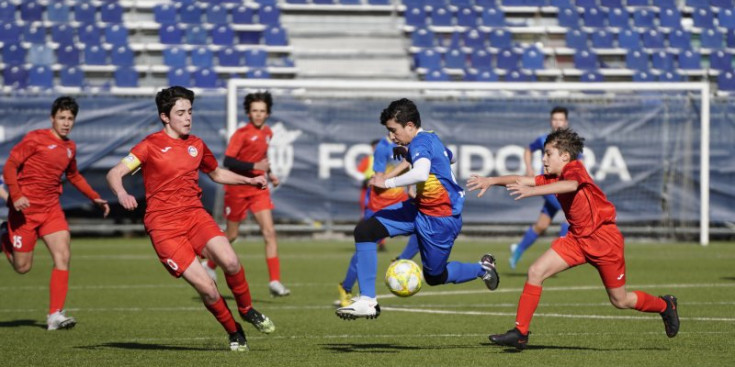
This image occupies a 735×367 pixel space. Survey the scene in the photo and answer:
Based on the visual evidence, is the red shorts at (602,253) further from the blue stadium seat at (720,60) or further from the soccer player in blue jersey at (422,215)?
the blue stadium seat at (720,60)

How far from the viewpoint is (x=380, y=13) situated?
3038 centimetres

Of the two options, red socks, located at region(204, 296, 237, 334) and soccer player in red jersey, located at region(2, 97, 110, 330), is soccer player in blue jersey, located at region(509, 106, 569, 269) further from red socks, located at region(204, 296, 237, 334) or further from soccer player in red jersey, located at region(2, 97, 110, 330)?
red socks, located at region(204, 296, 237, 334)

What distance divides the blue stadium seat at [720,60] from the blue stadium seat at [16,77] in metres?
17.2

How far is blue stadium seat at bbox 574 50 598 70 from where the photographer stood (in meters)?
28.8

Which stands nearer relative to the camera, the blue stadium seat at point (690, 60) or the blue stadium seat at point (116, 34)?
the blue stadium seat at point (116, 34)

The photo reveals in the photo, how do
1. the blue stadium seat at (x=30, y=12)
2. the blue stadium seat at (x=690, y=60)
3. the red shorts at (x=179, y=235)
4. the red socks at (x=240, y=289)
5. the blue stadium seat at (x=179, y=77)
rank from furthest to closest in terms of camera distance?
the blue stadium seat at (x=690, y=60)
the blue stadium seat at (x=30, y=12)
the blue stadium seat at (x=179, y=77)
the red socks at (x=240, y=289)
the red shorts at (x=179, y=235)

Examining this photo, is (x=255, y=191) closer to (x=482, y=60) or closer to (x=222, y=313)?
(x=222, y=313)

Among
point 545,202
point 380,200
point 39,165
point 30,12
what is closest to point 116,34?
point 30,12

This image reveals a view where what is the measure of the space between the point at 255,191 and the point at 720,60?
18181 millimetres

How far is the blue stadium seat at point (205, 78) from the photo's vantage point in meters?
26.9

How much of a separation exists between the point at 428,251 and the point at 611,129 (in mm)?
14556

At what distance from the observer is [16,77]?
26.5m

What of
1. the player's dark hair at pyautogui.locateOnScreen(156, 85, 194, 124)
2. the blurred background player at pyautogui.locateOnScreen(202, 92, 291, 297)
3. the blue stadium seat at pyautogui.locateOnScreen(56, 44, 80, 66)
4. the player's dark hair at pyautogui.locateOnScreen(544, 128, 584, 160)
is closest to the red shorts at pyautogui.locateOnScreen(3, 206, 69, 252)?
the player's dark hair at pyautogui.locateOnScreen(156, 85, 194, 124)

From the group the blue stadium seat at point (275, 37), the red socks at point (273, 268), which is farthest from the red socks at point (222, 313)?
the blue stadium seat at point (275, 37)
